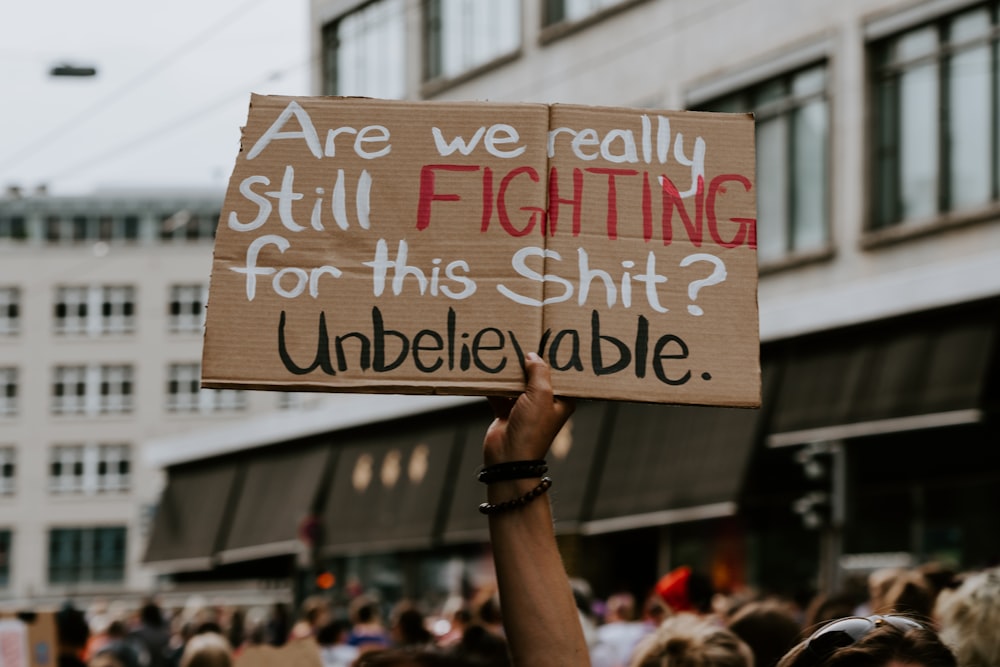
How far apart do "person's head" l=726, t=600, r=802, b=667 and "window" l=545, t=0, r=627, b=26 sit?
20.2 meters

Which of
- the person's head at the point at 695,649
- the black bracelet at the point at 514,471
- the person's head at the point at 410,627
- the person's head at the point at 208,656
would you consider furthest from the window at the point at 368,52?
the black bracelet at the point at 514,471

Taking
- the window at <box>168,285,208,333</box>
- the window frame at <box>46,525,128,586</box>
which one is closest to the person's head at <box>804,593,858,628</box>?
the window at <box>168,285,208,333</box>

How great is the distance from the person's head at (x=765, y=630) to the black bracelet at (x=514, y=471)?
2679mm

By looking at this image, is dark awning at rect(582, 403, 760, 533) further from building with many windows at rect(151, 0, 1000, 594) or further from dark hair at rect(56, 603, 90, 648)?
dark hair at rect(56, 603, 90, 648)

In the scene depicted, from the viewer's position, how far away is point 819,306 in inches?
855

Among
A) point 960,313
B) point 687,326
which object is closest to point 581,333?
point 687,326

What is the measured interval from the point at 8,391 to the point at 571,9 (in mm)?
55459

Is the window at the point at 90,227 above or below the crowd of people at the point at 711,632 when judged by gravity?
above

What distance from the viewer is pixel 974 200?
784 inches

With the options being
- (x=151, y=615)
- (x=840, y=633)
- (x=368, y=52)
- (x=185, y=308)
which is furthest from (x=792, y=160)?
(x=185, y=308)

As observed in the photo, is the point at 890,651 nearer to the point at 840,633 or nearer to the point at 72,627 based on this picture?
the point at 840,633

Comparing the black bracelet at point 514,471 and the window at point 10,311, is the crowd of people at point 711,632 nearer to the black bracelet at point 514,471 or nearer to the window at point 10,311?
the black bracelet at point 514,471

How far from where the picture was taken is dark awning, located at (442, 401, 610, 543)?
25344 mm

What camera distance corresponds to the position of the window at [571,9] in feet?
86.2
